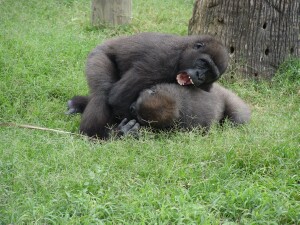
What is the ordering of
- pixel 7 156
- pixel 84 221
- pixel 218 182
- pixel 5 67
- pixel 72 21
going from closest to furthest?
pixel 84 221, pixel 218 182, pixel 7 156, pixel 5 67, pixel 72 21

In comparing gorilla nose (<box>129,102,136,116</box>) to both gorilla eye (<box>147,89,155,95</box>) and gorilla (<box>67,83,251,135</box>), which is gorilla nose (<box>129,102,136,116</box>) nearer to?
gorilla (<box>67,83,251,135</box>)

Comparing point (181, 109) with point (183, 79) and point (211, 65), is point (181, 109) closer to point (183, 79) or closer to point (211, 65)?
point (183, 79)

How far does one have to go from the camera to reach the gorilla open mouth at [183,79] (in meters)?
5.25

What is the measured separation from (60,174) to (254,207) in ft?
4.85

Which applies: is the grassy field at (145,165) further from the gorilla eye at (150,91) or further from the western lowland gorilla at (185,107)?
the gorilla eye at (150,91)

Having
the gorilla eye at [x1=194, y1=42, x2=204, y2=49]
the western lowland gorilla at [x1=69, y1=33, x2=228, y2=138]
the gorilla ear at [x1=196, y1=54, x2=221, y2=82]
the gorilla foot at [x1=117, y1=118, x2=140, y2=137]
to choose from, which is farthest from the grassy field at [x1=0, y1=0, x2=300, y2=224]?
the gorilla eye at [x1=194, y1=42, x2=204, y2=49]

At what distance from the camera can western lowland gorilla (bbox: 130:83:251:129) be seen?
191 inches

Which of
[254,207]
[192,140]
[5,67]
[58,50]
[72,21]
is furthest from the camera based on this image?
[72,21]

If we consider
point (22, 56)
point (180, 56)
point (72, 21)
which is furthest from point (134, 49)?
point (72, 21)

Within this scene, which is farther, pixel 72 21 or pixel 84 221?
pixel 72 21

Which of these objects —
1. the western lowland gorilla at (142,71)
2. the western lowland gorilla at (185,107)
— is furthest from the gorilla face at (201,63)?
the western lowland gorilla at (185,107)

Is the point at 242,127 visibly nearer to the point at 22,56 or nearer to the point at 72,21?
the point at 22,56

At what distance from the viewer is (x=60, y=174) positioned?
3.96 m

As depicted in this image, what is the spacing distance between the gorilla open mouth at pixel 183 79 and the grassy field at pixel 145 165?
56cm
